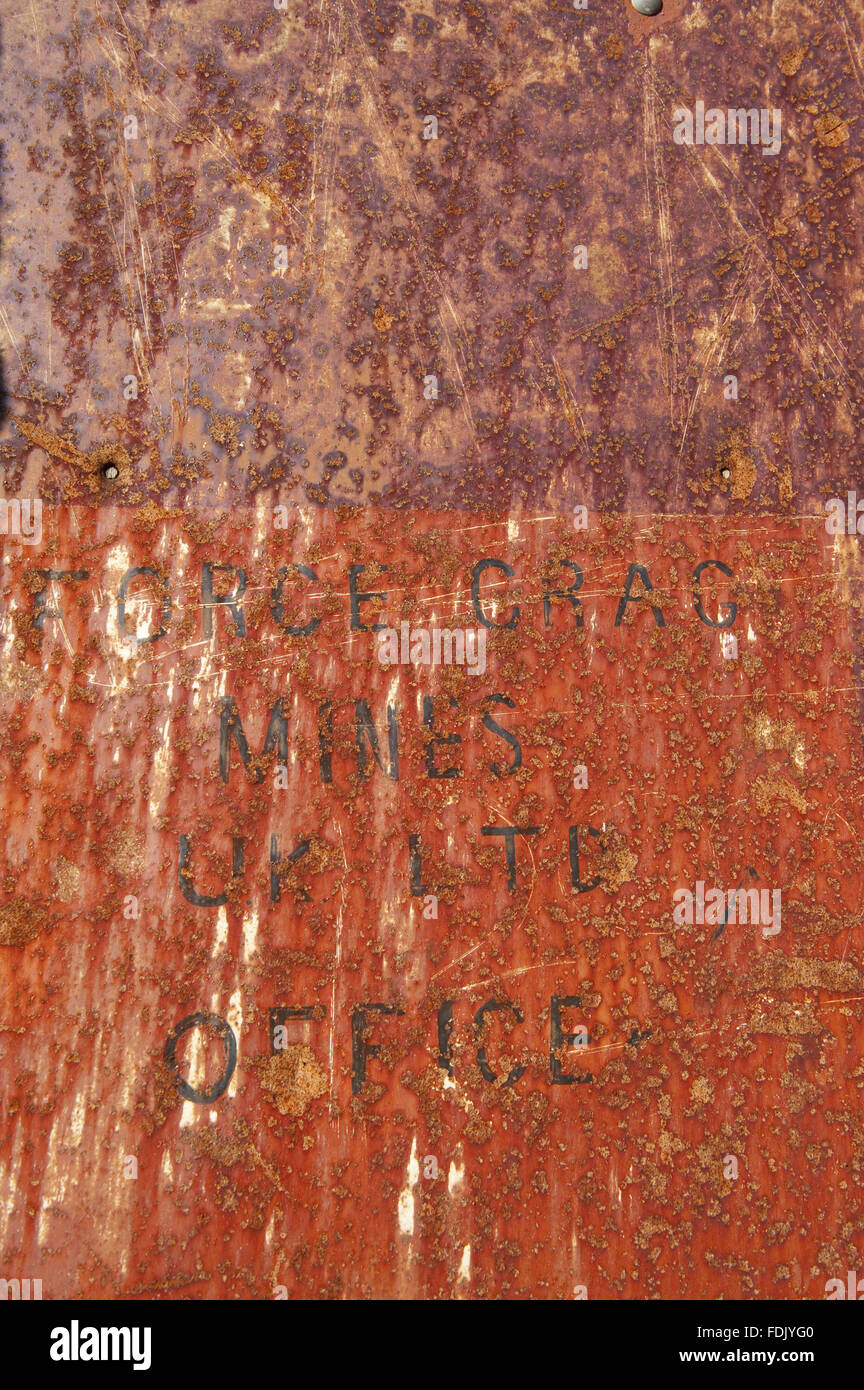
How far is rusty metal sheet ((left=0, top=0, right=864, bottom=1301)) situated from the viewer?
1328 mm

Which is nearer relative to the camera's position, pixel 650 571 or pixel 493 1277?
pixel 493 1277

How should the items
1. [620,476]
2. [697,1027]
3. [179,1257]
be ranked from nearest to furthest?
1. [179,1257]
2. [697,1027]
3. [620,476]

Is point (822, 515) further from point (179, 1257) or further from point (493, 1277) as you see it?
point (179, 1257)

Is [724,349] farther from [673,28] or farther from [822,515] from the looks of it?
[673,28]

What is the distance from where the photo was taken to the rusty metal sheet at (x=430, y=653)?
1.33 m

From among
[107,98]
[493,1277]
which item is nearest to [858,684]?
[493,1277]

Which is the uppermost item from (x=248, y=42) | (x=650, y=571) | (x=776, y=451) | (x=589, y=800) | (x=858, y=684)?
(x=248, y=42)

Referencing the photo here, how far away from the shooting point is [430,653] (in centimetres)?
143

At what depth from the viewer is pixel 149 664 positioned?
1.41m

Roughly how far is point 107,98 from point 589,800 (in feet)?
5.28

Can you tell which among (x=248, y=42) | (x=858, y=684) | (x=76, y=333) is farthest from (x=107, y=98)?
(x=858, y=684)

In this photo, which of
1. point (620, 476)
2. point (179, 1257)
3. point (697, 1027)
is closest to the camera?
point (179, 1257)

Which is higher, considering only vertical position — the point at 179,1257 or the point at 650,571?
the point at 650,571

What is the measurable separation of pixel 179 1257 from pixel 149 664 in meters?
1.01
